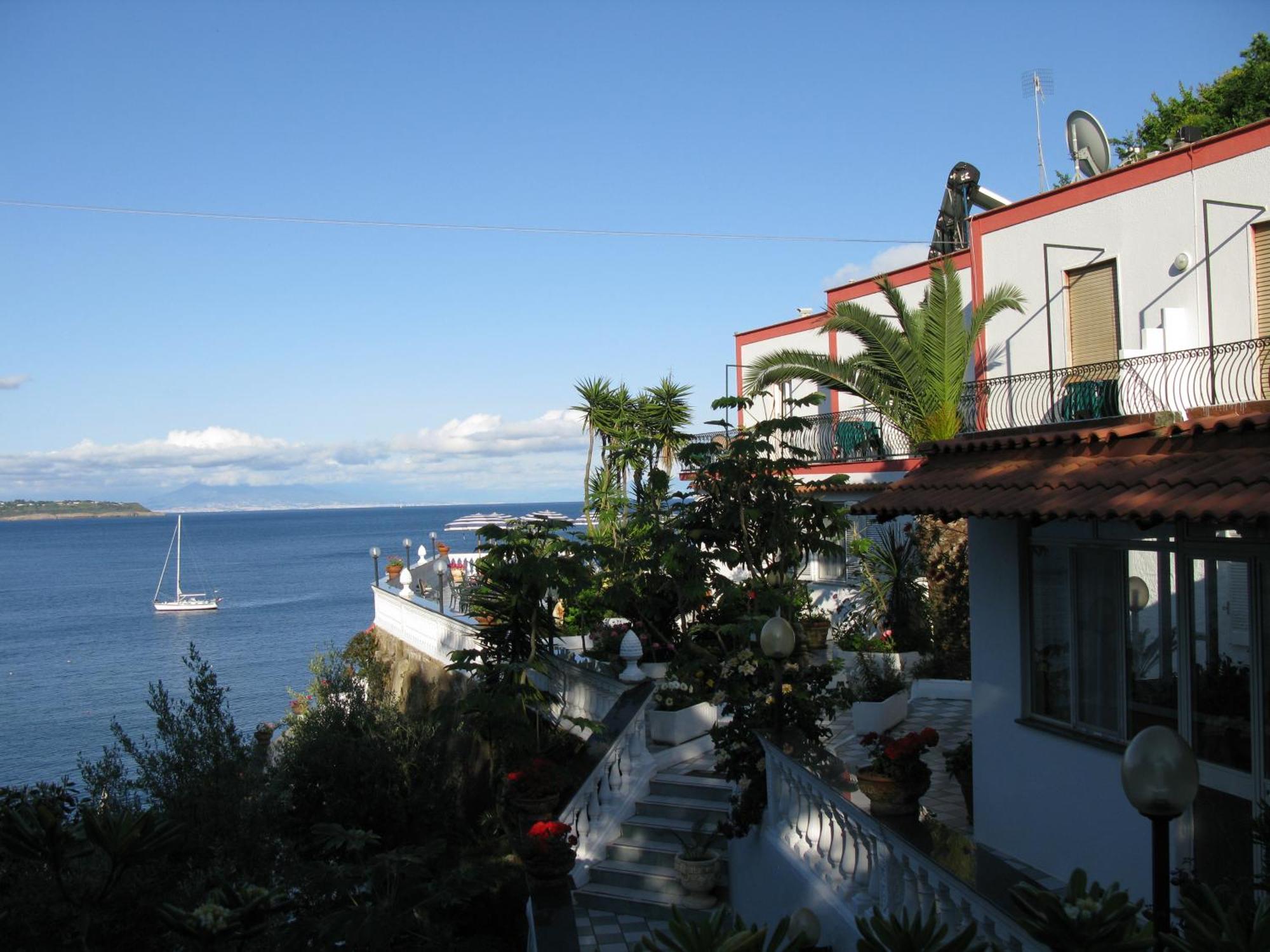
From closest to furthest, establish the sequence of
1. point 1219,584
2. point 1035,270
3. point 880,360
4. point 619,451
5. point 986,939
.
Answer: point 986,939 < point 1219,584 < point 1035,270 < point 880,360 < point 619,451

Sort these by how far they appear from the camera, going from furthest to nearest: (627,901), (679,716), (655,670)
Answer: (655,670) < (679,716) < (627,901)

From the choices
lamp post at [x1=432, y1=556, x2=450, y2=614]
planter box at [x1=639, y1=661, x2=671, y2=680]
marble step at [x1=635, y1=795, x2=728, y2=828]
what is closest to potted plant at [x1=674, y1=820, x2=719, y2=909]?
marble step at [x1=635, y1=795, x2=728, y2=828]

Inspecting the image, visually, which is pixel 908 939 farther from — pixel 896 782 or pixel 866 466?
pixel 866 466

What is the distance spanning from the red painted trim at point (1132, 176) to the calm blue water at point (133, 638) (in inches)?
905

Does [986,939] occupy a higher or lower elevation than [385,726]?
higher

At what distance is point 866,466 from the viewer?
72.7 ft

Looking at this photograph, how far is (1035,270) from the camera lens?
18.1 m

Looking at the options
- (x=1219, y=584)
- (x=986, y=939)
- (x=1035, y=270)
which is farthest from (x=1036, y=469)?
(x=1035, y=270)

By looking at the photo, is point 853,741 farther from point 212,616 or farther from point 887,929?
point 212,616

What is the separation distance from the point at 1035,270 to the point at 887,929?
16.5 metres

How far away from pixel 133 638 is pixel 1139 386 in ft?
173

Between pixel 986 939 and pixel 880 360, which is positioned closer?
pixel 986 939

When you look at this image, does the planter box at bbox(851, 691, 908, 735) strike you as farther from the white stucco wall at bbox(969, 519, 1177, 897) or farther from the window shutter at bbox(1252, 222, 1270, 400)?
the window shutter at bbox(1252, 222, 1270, 400)

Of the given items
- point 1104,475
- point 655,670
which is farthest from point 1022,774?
point 655,670
